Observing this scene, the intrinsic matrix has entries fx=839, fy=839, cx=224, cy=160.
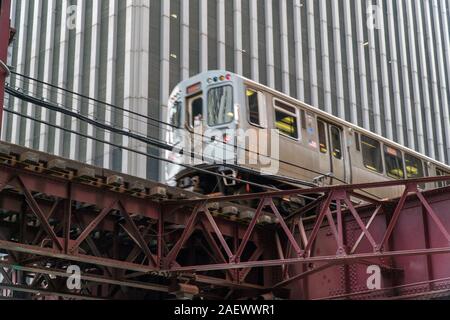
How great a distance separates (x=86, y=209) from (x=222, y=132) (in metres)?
4.71

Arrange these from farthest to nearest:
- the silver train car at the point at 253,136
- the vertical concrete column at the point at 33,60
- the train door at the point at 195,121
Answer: the vertical concrete column at the point at 33,60
the train door at the point at 195,121
the silver train car at the point at 253,136

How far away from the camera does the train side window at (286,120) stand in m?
22.7

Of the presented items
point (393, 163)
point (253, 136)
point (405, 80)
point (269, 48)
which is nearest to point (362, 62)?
point (405, 80)

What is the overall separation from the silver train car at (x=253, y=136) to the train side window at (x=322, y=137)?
0.03m

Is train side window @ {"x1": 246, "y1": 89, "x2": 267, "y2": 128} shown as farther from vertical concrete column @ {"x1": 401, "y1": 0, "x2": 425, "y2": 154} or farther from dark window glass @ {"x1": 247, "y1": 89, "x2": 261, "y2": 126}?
vertical concrete column @ {"x1": 401, "y1": 0, "x2": 425, "y2": 154}

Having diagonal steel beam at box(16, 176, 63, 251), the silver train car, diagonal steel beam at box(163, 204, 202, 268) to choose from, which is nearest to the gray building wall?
the silver train car

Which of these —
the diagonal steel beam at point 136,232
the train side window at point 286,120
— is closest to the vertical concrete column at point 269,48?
the train side window at point 286,120

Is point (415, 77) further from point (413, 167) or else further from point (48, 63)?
point (413, 167)

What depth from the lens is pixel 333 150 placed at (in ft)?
79.5

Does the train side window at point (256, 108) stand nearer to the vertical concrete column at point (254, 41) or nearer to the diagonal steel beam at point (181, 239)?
the diagonal steel beam at point (181, 239)

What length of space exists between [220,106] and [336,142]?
4190 mm

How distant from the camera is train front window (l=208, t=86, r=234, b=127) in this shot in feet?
71.7

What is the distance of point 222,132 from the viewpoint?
71.3 feet

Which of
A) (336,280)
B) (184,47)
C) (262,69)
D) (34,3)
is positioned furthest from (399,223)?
(34,3)
